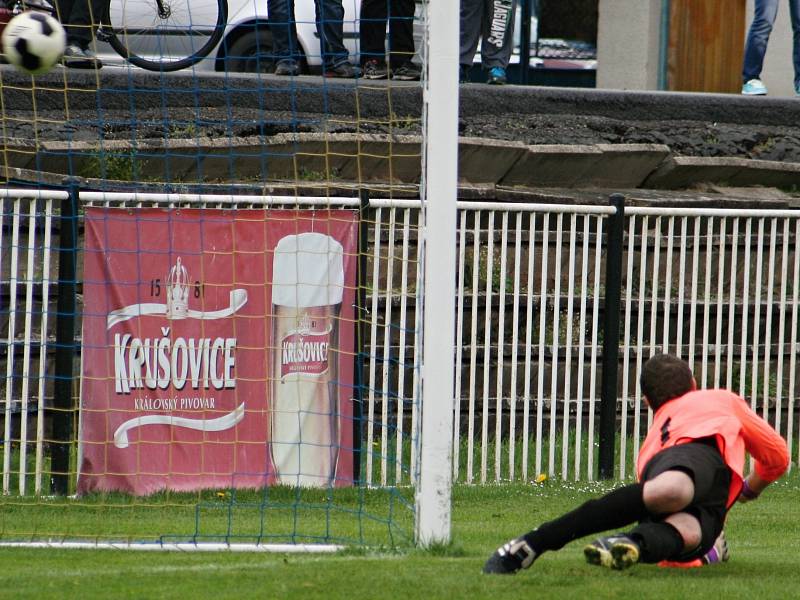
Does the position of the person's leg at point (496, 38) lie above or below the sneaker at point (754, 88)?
above

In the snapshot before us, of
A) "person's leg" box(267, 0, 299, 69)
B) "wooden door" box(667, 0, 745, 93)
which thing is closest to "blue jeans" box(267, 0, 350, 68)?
"person's leg" box(267, 0, 299, 69)

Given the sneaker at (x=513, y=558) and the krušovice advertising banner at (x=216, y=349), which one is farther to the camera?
the krušovice advertising banner at (x=216, y=349)

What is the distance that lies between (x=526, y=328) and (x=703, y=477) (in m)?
3.43

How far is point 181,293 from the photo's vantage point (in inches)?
307

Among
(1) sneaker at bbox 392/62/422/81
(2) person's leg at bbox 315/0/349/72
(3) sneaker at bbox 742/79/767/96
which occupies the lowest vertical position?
(1) sneaker at bbox 392/62/422/81

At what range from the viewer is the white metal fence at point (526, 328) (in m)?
7.93

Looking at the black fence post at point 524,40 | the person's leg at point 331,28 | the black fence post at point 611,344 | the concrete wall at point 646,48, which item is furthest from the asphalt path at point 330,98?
the black fence post at point 524,40

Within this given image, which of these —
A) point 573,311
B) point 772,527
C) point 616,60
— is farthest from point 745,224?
point 616,60

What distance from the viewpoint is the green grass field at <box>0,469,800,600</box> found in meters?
5.11

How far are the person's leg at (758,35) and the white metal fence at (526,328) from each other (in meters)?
4.29

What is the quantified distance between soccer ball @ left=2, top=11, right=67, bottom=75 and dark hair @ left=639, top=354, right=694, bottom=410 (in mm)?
3477

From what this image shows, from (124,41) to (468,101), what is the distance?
3.54 m

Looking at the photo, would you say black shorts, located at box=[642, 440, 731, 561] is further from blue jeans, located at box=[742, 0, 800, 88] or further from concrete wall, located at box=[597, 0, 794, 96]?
concrete wall, located at box=[597, 0, 794, 96]

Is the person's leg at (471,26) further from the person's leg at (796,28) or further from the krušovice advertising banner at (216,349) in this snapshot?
the krušovice advertising banner at (216,349)
